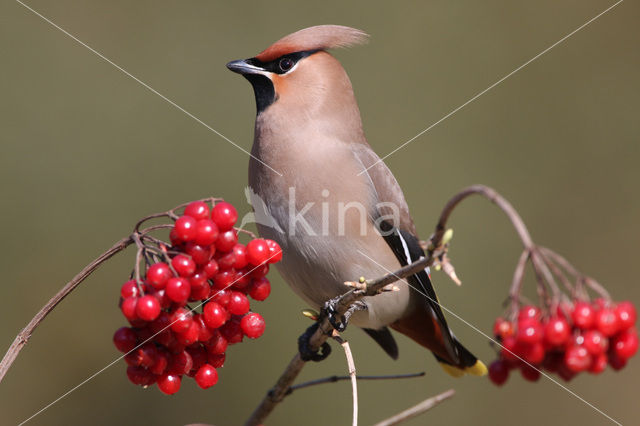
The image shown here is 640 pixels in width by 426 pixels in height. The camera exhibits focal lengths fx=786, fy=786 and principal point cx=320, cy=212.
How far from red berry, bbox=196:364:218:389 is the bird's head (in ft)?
4.37

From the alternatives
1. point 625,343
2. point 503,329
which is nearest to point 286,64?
point 503,329

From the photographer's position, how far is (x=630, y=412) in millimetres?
4355

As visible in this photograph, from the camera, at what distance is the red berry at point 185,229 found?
1.51 metres

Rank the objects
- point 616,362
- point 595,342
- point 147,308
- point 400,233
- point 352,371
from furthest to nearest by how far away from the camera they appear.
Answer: point 400,233 < point 616,362 < point 595,342 < point 352,371 < point 147,308

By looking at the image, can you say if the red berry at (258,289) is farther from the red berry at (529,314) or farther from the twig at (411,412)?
the red berry at (529,314)

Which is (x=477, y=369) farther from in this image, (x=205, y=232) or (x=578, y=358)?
(x=205, y=232)

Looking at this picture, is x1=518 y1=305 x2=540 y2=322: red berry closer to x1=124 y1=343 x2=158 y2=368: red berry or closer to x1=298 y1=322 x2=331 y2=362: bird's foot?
x1=298 y1=322 x2=331 y2=362: bird's foot

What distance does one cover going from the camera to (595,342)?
1918mm

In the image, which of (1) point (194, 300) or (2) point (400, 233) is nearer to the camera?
(1) point (194, 300)

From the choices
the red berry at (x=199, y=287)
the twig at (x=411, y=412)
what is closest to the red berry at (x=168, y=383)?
the red berry at (x=199, y=287)

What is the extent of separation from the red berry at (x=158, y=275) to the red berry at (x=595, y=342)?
1.05m

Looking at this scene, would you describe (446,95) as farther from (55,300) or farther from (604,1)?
(55,300)

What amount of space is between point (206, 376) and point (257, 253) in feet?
0.98

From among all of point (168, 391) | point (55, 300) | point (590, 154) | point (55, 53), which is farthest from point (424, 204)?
point (55, 300)
